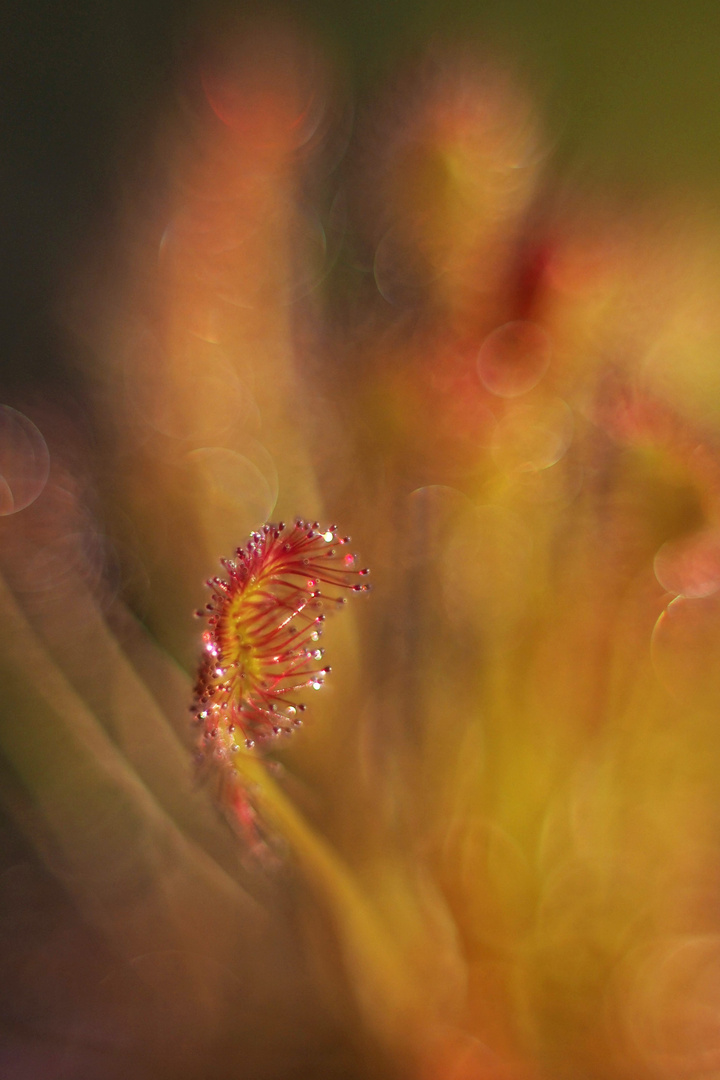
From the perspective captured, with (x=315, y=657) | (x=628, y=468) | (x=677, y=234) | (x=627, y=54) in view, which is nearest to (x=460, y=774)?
(x=315, y=657)

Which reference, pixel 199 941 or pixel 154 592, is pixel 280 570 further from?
pixel 199 941

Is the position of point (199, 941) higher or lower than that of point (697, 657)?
lower

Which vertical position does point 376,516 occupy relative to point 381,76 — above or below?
below

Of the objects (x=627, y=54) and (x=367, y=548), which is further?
(x=367, y=548)

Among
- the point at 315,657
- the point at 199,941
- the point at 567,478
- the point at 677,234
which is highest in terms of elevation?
the point at 677,234

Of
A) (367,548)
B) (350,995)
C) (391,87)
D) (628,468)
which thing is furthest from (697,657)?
(391,87)

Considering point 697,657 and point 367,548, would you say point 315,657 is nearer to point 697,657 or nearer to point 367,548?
point 367,548
